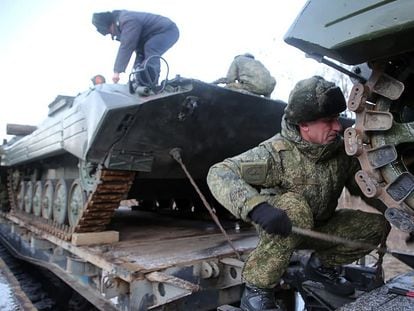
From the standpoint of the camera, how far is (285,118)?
262 cm

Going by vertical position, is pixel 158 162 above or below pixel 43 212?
above

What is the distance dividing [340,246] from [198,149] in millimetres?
2229

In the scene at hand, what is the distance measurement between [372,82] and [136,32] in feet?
10.8

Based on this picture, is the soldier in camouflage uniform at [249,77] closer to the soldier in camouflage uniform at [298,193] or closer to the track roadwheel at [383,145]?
the soldier in camouflage uniform at [298,193]

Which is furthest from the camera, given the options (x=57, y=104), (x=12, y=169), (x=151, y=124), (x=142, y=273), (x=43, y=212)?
(x=12, y=169)

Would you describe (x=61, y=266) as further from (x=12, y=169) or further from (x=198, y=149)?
(x=12, y=169)

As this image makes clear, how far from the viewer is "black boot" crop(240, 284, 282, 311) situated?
7.45ft

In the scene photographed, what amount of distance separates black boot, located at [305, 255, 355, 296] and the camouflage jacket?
32 centimetres

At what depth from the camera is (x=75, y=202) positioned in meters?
4.81

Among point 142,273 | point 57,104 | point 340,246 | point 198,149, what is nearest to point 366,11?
point 340,246

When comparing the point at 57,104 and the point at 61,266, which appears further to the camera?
the point at 57,104

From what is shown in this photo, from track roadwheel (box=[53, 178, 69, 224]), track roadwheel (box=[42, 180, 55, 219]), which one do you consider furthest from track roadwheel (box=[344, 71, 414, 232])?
track roadwheel (box=[42, 180, 55, 219])

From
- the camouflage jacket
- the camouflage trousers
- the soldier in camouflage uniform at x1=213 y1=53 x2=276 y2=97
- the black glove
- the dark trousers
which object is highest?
the dark trousers

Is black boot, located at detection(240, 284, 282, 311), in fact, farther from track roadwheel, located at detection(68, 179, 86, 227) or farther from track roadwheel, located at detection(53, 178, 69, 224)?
track roadwheel, located at detection(53, 178, 69, 224)
